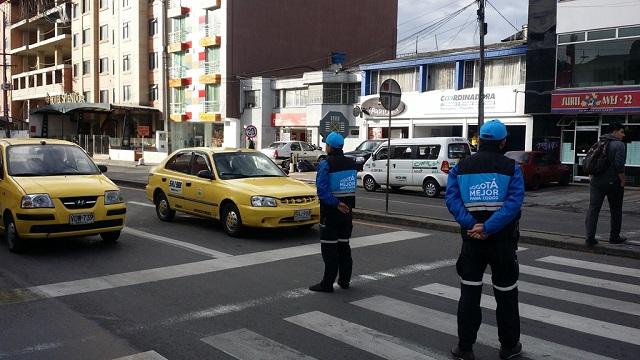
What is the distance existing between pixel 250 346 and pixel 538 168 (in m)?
18.7

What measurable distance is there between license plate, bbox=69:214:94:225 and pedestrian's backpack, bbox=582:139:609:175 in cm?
717

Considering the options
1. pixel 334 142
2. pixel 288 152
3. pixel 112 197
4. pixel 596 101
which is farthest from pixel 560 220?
pixel 288 152

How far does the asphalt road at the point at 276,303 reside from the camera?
15.6ft

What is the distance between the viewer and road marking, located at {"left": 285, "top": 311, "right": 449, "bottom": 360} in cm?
458

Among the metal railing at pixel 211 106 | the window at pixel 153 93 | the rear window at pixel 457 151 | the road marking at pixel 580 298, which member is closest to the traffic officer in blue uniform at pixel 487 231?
the road marking at pixel 580 298

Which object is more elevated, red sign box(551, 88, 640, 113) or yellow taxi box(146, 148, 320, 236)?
red sign box(551, 88, 640, 113)

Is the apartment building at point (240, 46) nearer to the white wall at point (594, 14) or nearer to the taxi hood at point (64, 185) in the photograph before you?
the white wall at point (594, 14)

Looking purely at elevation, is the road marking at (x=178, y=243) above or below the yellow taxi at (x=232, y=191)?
below

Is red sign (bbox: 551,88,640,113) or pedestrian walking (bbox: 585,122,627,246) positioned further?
red sign (bbox: 551,88,640,113)

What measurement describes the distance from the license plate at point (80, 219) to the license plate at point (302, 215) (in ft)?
9.92

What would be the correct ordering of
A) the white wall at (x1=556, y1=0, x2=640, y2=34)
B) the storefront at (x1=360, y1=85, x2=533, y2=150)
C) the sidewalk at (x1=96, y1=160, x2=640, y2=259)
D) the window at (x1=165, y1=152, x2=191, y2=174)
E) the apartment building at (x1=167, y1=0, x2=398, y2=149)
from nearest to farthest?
the sidewalk at (x1=96, y1=160, x2=640, y2=259) → the window at (x1=165, y1=152, x2=191, y2=174) → the white wall at (x1=556, y1=0, x2=640, y2=34) → the storefront at (x1=360, y1=85, x2=533, y2=150) → the apartment building at (x1=167, y1=0, x2=398, y2=149)

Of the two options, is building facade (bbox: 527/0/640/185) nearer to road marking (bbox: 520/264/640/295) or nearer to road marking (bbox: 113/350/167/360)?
road marking (bbox: 520/264/640/295)

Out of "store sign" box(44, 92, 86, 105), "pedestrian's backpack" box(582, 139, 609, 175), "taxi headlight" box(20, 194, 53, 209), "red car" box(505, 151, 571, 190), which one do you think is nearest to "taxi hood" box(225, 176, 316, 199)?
"taxi headlight" box(20, 194, 53, 209)

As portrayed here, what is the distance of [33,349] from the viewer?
4.69 m
